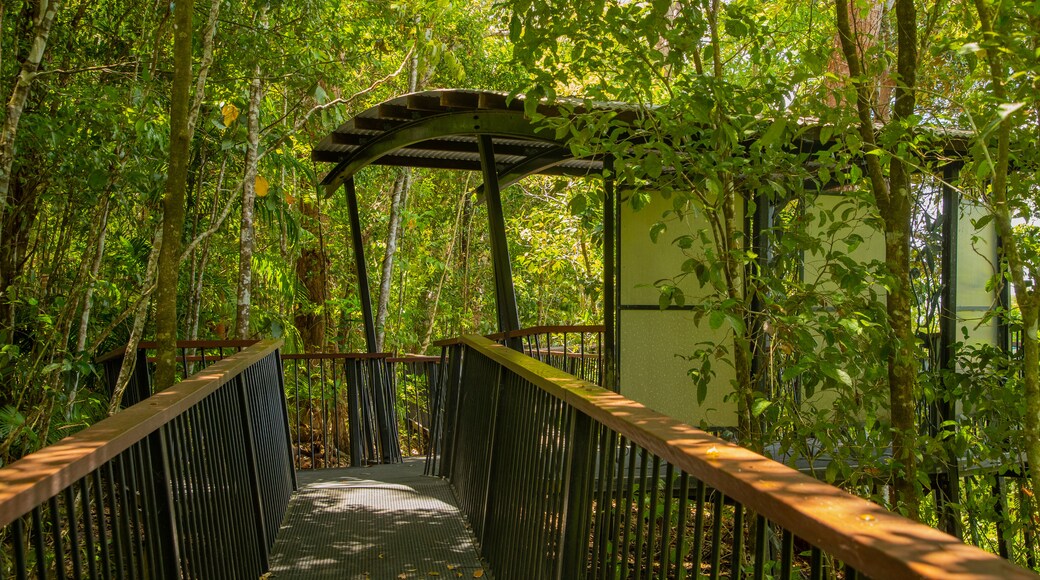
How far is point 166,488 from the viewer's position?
2.71 meters

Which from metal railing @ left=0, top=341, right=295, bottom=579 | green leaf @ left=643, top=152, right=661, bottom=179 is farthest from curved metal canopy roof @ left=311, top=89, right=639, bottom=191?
metal railing @ left=0, top=341, right=295, bottom=579

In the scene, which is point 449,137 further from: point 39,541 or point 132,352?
point 39,541

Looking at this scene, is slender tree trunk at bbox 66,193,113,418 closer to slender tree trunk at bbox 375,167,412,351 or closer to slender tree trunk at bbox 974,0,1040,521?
slender tree trunk at bbox 974,0,1040,521

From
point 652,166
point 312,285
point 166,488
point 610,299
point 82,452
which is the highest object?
point 652,166

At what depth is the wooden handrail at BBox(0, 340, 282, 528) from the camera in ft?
5.23

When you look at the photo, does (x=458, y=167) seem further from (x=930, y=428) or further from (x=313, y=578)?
(x=313, y=578)

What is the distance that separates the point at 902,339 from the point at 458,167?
22.2ft

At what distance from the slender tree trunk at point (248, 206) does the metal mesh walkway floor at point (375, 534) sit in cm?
280

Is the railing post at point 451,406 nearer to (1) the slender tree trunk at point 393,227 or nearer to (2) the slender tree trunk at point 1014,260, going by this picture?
(2) the slender tree trunk at point 1014,260

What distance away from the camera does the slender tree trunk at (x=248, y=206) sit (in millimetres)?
8438

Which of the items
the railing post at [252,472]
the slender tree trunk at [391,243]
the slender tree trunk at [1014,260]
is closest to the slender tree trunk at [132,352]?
the railing post at [252,472]

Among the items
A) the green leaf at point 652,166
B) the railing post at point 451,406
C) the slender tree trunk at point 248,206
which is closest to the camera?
the green leaf at point 652,166

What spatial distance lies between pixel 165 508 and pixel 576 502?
1305mm

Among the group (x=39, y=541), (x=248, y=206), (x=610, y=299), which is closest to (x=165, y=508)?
(x=39, y=541)
